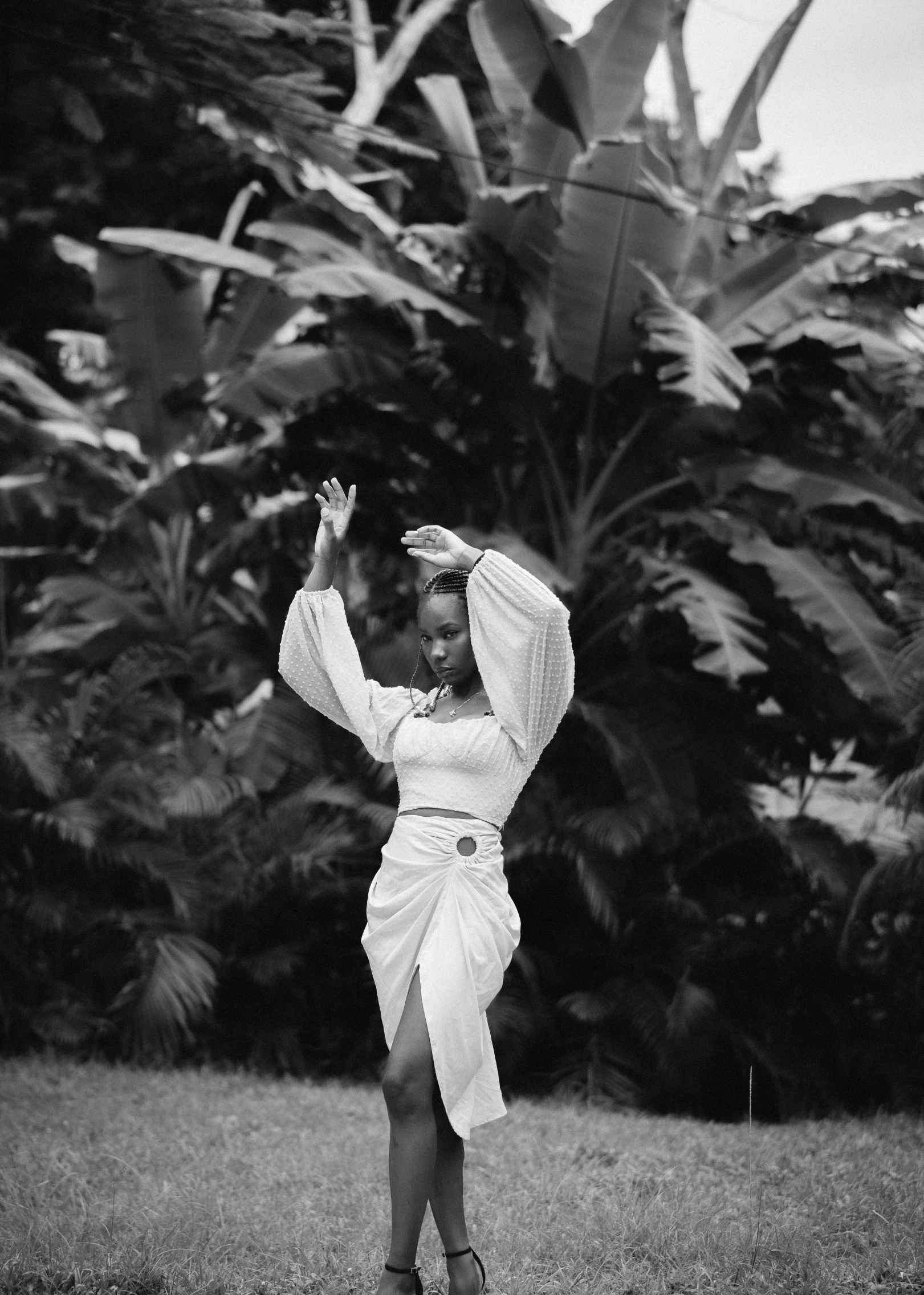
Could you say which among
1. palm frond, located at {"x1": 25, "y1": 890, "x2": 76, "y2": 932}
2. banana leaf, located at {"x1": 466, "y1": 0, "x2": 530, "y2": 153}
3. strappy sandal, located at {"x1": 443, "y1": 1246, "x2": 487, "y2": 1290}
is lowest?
palm frond, located at {"x1": 25, "y1": 890, "x2": 76, "y2": 932}

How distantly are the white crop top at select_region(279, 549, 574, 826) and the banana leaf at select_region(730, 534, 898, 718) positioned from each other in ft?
14.8

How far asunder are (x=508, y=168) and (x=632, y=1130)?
5232 mm

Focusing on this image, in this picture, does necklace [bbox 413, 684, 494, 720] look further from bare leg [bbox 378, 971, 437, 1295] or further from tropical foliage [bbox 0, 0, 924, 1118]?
tropical foliage [bbox 0, 0, 924, 1118]

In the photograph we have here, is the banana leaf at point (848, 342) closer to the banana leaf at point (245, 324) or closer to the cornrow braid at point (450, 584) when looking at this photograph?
the banana leaf at point (245, 324)

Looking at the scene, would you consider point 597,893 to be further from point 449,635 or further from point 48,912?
point 449,635

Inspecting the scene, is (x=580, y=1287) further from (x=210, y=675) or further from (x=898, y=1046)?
(x=210, y=675)

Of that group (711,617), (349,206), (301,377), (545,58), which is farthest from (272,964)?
(545,58)

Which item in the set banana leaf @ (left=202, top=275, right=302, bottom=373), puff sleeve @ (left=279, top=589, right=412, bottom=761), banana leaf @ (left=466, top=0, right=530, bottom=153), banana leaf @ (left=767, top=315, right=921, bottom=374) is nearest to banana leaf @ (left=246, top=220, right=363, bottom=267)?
banana leaf @ (left=202, top=275, right=302, bottom=373)

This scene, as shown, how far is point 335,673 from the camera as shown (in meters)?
4.11

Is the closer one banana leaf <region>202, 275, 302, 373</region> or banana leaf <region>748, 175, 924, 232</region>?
banana leaf <region>748, 175, 924, 232</region>

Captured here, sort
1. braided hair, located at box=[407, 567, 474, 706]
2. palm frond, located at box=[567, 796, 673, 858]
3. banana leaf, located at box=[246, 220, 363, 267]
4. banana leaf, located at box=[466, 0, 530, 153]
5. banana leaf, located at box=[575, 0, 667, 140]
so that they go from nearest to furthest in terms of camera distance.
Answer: braided hair, located at box=[407, 567, 474, 706]
palm frond, located at box=[567, 796, 673, 858]
banana leaf, located at box=[575, 0, 667, 140]
banana leaf, located at box=[466, 0, 530, 153]
banana leaf, located at box=[246, 220, 363, 267]

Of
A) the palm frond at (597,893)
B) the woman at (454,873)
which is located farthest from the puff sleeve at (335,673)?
the palm frond at (597,893)

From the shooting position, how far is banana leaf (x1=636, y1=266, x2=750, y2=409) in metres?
7.64

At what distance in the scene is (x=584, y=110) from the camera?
884 cm
